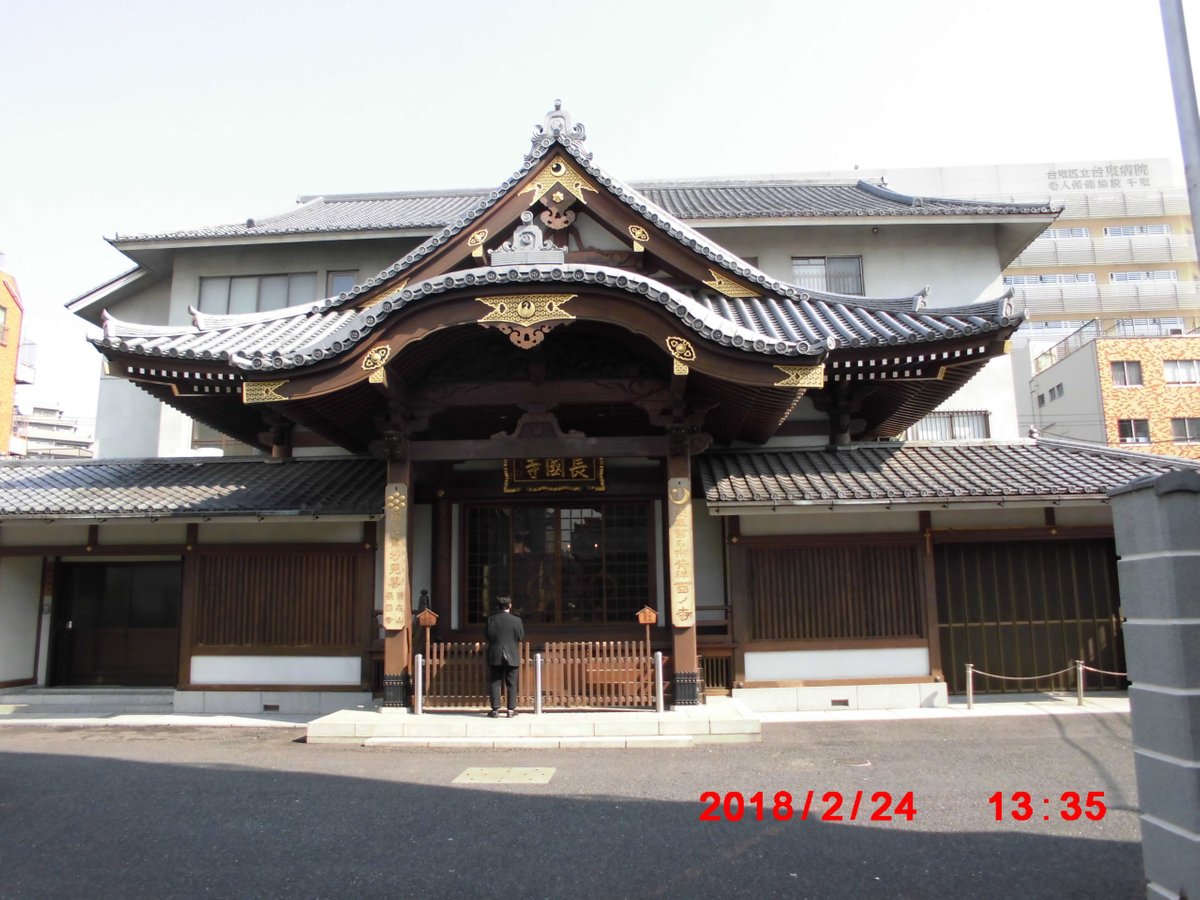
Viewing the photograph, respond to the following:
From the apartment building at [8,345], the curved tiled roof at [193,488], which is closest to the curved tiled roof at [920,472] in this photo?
the curved tiled roof at [193,488]

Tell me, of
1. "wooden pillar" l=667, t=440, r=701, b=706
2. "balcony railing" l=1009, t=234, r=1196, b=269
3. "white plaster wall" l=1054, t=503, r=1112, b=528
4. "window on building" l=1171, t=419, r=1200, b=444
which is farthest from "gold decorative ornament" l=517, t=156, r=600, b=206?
"balcony railing" l=1009, t=234, r=1196, b=269

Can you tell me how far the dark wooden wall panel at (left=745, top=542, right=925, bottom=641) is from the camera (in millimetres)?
12742

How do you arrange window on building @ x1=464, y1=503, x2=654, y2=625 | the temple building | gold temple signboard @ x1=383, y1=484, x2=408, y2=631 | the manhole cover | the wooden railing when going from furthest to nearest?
window on building @ x1=464, y1=503, x2=654, y2=625 → gold temple signboard @ x1=383, y1=484, x2=408, y2=631 → the temple building → the wooden railing → the manhole cover

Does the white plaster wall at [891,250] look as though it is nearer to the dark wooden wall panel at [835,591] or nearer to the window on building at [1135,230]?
the dark wooden wall panel at [835,591]

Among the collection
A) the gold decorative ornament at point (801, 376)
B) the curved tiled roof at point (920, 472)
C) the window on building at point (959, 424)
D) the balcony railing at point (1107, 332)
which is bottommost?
the curved tiled roof at point (920, 472)

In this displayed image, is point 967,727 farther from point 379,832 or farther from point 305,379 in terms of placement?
point 305,379

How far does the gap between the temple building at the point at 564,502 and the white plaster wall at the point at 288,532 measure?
0.05 metres

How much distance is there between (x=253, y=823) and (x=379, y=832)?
1192 mm

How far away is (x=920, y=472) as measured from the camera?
12.9m

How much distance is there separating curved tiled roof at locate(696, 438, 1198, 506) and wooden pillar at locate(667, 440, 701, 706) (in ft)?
2.25

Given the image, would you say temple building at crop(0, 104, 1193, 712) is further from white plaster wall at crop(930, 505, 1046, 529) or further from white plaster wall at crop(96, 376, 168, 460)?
white plaster wall at crop(96, 376, 168, 460)

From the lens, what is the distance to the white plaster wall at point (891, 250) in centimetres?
1758

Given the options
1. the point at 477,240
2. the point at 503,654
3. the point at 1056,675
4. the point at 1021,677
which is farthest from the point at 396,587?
the point at 1056,675

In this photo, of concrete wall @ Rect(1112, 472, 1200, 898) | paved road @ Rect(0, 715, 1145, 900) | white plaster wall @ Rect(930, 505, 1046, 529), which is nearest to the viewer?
concrete wall @ Rect(1112, 472, 1200, 898)
